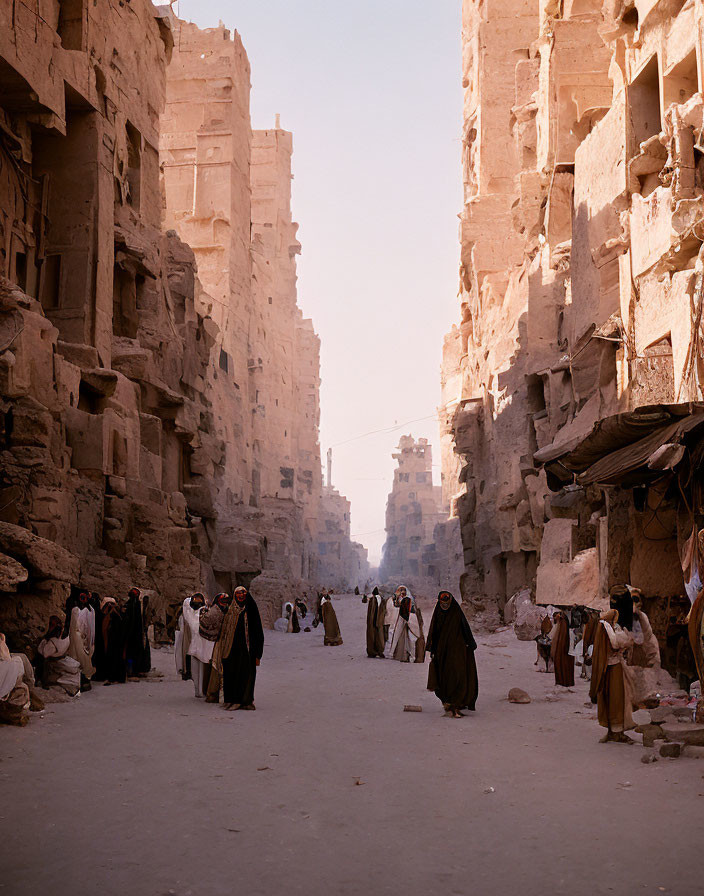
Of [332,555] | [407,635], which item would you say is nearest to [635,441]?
[407,635]

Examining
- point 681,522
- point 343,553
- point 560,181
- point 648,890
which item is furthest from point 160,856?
point 343,553

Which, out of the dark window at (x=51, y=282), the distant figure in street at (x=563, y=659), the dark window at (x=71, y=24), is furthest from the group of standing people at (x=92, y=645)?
the dark window at (x=71, y=24)

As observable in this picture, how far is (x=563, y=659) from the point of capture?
12320 mm

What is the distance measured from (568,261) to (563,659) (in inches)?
548

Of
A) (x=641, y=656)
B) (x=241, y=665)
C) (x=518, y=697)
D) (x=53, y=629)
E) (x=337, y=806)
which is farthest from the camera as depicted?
(x=518, y=697)

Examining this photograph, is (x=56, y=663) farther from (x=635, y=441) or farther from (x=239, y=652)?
(x=635, y=441)

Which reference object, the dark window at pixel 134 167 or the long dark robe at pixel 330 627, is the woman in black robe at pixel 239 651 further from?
the dark window at pixel 134 167

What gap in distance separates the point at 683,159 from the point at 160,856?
38.1 feet

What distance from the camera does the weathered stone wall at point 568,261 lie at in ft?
42.2

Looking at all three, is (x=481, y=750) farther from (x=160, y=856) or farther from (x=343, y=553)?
(x=343, y=553)

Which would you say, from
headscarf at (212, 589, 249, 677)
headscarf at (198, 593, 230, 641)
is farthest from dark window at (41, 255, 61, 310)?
headscarf at (212, 589, 249, 677)

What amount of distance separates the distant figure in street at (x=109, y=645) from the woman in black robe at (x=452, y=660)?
4987 millimetres

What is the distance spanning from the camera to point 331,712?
33.2 feet

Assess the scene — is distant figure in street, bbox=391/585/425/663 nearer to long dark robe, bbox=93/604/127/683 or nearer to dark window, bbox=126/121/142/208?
long dark robe, bbox=93/604/127/683
